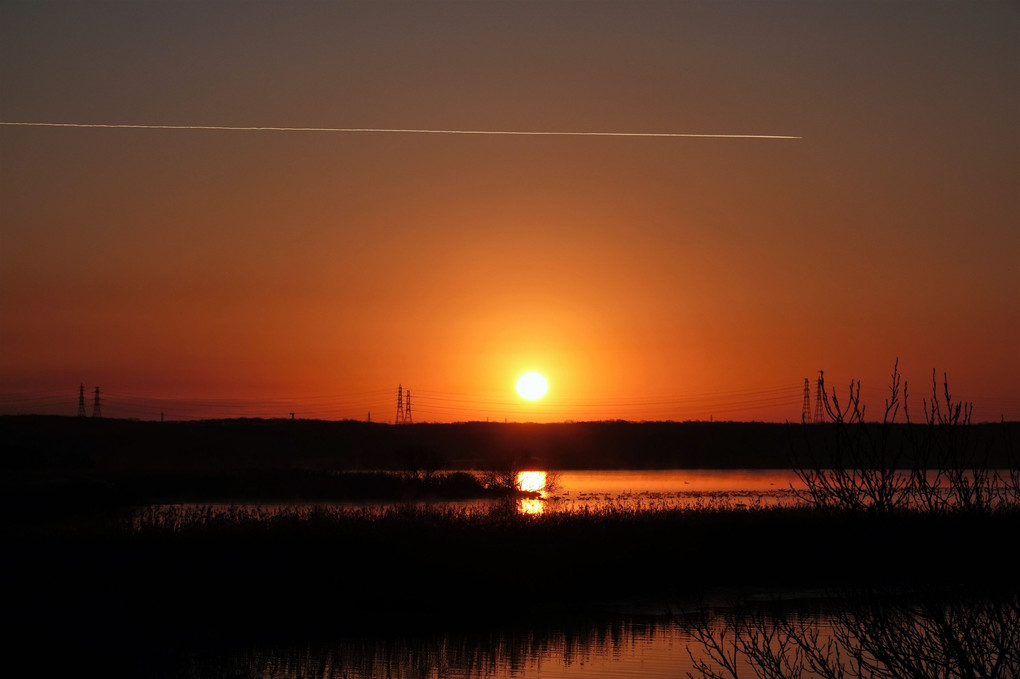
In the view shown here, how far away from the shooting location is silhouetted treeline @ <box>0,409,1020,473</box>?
97200 millimetres

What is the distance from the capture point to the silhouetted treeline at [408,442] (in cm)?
9720

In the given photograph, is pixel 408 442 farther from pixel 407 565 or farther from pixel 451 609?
pixel 451 609

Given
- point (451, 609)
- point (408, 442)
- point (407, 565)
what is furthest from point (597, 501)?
point (408, 442)

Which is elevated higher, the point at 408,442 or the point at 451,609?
the point at 408,442

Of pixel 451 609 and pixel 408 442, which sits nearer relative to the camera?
pixel 451 609

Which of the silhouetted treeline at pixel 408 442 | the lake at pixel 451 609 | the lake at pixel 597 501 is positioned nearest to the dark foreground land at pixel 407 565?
the lake at pixel 451 609

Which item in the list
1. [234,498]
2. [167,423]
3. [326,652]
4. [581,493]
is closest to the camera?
[326,652]

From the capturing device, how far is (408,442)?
388ft

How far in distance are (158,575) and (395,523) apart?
8036 mm

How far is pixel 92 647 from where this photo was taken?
48.8 feet

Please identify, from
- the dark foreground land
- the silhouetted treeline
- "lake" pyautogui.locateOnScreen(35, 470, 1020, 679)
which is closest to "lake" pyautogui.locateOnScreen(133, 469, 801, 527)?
the dark foreground land

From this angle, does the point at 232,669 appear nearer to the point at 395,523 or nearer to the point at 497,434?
the point at 395,523

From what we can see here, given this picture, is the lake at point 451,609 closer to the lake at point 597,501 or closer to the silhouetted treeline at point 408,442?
the lake at point 597,501

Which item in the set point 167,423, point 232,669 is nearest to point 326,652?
point 232,669
